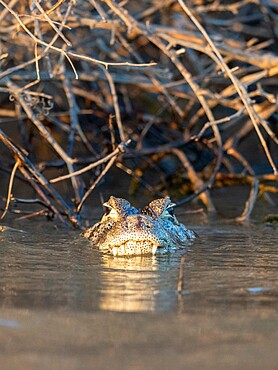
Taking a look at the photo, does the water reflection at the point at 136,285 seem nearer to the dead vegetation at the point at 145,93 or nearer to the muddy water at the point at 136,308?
the muddy water at the point at 136,308

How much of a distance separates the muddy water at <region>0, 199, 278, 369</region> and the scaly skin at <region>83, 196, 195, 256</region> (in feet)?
0.26

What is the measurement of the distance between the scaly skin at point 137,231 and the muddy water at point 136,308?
0.26 ft

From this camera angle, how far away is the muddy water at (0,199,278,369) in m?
2.48

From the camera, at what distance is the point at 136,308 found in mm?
3041

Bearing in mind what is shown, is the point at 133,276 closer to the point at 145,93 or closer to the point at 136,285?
the point at 136,285

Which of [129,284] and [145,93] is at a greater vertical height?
[145,93]

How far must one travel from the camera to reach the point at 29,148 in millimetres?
6582

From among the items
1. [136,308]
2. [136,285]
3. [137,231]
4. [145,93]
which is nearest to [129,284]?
[136,285]

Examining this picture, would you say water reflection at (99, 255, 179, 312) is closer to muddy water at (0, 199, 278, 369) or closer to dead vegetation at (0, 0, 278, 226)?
muddy water at (0, 199, 278, 369)

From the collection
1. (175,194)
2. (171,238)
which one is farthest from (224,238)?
(175,194)

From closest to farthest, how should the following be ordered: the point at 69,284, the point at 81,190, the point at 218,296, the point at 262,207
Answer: the point at 218,296 < the point at 69,284 < the point at 81,190 < the point at 262,207

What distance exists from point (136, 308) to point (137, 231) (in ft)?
3.94

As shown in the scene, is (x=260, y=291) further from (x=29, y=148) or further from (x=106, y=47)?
(x=106, y=47)

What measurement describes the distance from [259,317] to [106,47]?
4477mm
